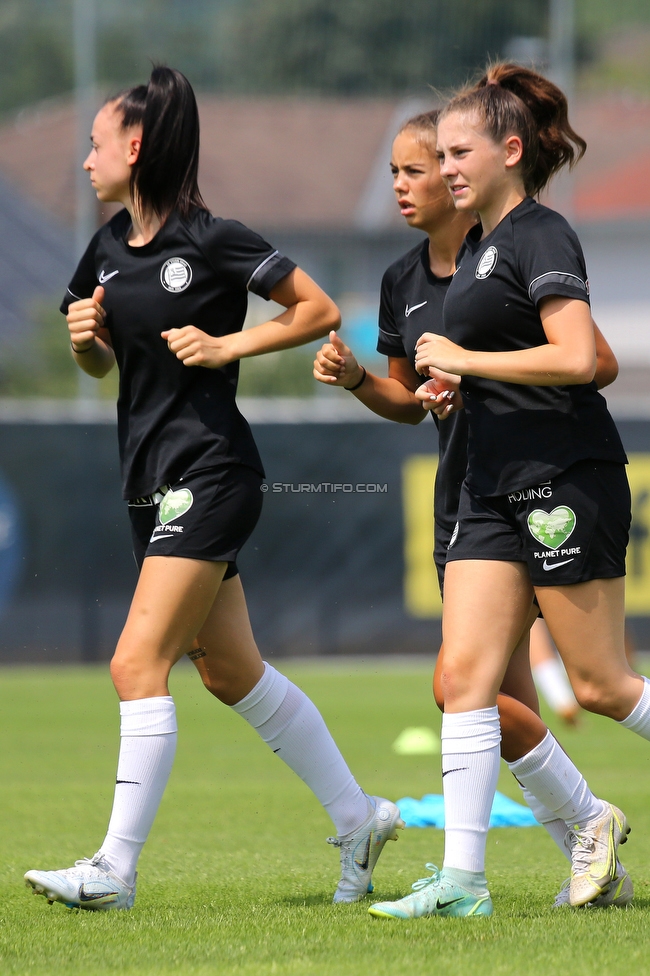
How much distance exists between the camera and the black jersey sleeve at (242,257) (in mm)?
3977

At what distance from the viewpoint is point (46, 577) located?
12.1 metres

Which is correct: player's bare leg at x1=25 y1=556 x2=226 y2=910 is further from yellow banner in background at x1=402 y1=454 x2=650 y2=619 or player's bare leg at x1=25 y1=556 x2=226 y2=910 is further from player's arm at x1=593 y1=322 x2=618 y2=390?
yellow banner in background at x1=402 y1=454 x2=650 y2=619

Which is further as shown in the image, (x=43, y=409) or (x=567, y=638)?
(x=43, y=409)

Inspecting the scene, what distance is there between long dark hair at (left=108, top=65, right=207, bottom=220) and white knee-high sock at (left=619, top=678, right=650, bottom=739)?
194 centimetres

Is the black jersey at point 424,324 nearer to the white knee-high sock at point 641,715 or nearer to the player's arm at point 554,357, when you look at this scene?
the player's arm at point 554,357

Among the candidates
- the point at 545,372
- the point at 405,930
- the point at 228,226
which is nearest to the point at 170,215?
the point at 228,226

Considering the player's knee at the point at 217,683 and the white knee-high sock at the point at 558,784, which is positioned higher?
the player's knee at the point at 217,683

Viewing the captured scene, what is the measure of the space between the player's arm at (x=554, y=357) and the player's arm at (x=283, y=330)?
2.26ft

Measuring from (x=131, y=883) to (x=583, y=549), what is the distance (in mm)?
1586

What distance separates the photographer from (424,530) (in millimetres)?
12375

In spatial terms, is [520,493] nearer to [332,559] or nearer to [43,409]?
[332,559]

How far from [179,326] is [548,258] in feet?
3.75

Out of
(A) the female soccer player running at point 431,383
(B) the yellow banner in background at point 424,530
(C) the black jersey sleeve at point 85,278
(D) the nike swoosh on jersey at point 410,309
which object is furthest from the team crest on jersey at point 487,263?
(B) the yellow banner in background at point 424,530

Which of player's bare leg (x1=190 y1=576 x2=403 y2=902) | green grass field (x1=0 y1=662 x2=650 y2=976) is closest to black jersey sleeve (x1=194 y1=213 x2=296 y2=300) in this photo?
player's bare leg (x1=190 y1=576 x2=403 y2=902)
